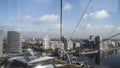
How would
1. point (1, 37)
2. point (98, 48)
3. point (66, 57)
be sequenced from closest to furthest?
point (66, 57)
point (98, 48)
point (1, 37)

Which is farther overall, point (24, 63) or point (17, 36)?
point (17, 36)

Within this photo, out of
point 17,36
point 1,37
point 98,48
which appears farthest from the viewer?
point 1,37

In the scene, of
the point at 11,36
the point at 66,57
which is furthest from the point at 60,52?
the point at 11,36

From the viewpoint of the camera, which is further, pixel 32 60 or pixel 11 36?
pixel 11 36

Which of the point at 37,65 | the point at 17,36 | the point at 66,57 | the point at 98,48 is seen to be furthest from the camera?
the point at 17,36

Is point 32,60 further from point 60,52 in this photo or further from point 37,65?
point 60,52

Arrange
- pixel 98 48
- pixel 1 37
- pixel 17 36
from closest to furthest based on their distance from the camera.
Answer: pixel 98 48
pixel 17 36
pixel 1 37

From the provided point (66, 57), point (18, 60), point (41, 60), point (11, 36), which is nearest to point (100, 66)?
point (66, 57)

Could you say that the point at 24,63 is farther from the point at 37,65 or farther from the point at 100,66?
the point at 100,66
